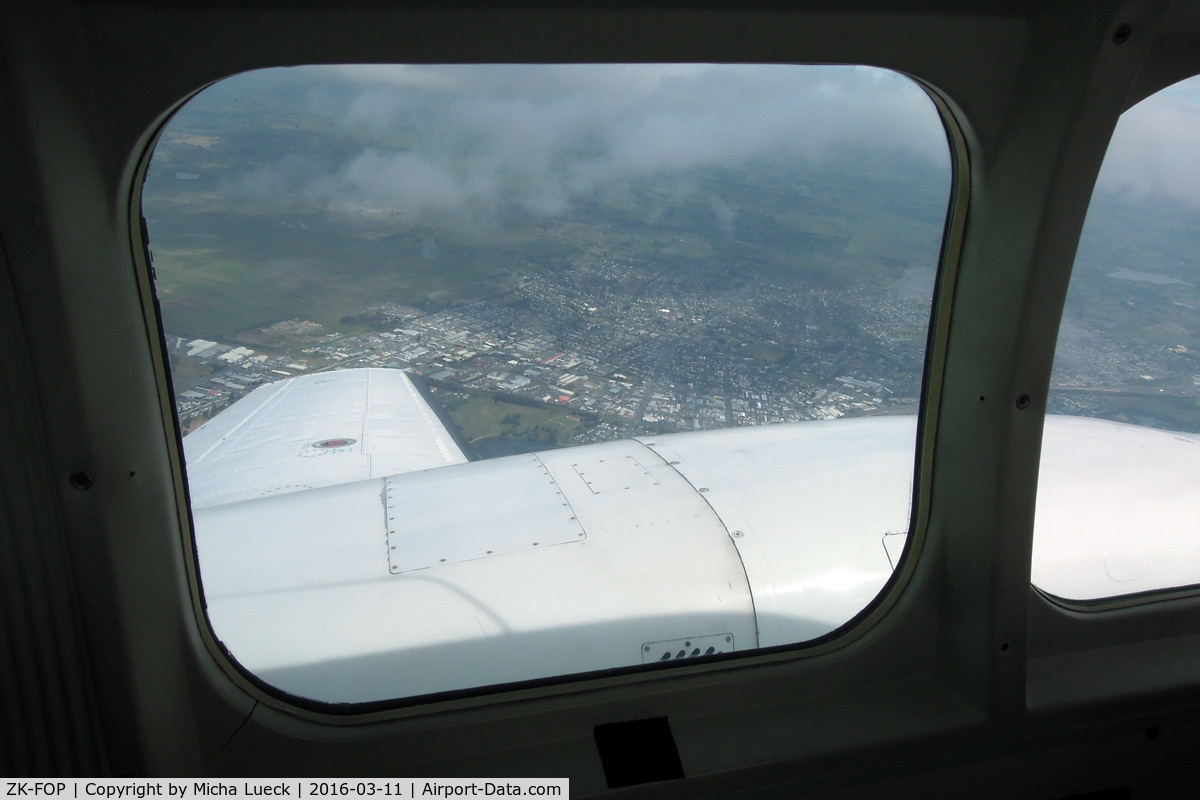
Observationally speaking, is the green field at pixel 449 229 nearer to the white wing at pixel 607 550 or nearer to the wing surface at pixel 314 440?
the white wing at pixel 607 550

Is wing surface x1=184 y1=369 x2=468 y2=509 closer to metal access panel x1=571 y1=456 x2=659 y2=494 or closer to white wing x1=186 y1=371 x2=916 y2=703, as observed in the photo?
white wing x1=186 y1=371 x2=916 y2=703

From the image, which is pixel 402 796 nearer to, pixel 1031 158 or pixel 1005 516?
pixel 1005 516

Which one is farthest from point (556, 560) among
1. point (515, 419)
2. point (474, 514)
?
point (515, 419)

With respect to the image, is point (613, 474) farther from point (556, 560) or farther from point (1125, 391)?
point (1125, 391)

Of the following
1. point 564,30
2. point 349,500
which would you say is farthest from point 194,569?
point 564,30
